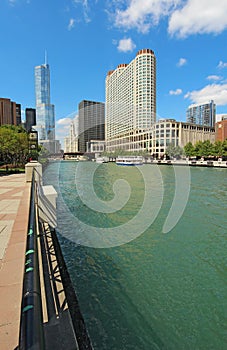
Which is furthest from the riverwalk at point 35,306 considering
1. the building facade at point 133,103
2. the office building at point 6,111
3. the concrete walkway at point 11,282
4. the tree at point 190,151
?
the building facade at point 133,103

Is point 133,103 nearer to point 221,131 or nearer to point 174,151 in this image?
point 221,131

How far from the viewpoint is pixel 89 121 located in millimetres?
111562

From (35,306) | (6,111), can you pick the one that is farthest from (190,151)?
(35,306)

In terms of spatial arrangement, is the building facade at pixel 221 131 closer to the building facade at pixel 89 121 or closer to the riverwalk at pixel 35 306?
the building facade at pixel 89 121

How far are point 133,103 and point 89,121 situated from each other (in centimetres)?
4119

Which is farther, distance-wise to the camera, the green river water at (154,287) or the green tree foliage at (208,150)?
the green tree foliage at (208,150)

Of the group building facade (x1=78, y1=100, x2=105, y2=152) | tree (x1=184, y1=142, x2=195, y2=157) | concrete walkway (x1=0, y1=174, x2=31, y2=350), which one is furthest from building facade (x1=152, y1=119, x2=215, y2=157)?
concrete walkway (x1=0, y1=174, x2=31, y2=350)

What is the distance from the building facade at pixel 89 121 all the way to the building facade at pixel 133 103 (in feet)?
31.8

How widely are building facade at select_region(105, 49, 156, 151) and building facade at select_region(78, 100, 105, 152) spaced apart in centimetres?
969

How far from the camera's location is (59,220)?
10.1m

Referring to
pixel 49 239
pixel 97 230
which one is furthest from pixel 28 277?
pixel 97 230

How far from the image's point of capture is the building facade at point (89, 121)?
340 ft

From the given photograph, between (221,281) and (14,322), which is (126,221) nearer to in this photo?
(221,281)

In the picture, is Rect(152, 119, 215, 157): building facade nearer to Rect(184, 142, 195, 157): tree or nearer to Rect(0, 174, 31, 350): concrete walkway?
Rect(184, 142, 195, 157): tree
